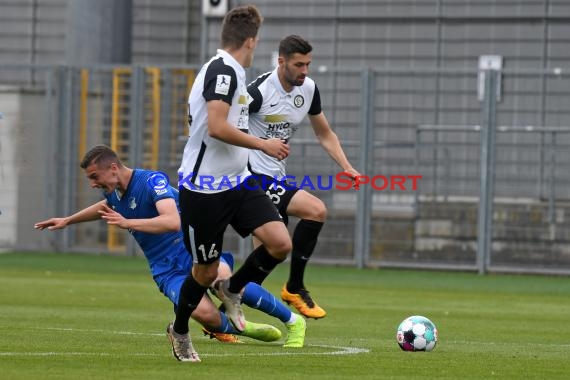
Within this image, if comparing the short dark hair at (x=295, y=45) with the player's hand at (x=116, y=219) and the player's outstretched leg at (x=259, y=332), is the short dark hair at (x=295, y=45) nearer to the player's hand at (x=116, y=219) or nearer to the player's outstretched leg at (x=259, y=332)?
the player's outstretched leg at (x=259, y=332)

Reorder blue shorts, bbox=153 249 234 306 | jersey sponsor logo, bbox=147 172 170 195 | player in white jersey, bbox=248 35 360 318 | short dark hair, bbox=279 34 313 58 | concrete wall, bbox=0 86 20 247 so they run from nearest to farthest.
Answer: jersey sponsor logo, bbox=147 172 170 195, blue shorts, bbox=153 249 234 306, short dark hair, bbox=279 34 313 58, player in white jersey, bbox=248 35 360 318, concrete wall, bbox=0 86 20 247

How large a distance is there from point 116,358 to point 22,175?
51.1ft

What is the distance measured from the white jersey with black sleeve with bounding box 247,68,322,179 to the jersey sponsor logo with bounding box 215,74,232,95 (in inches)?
132

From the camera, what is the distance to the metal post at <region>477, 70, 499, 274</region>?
856 inches

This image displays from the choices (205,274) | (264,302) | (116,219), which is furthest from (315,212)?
(116,219)

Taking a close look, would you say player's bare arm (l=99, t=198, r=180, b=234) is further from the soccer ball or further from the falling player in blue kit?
the soccer ball

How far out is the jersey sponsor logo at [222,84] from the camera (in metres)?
8.66

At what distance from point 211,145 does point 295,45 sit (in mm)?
2803

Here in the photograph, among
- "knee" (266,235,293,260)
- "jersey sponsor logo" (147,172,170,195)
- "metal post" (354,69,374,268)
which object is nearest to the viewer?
"knee" (266,235,293,260)

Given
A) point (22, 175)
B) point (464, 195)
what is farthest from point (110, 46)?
point (464, 195)

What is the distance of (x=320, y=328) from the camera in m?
12.5

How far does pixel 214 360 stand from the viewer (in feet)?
30.1

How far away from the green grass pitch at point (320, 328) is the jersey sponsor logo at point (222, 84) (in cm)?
168

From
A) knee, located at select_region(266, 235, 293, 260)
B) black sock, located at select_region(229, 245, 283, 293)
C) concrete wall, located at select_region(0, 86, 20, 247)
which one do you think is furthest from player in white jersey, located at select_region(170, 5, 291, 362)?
concrete wall, located at select_region(0, 86, 20, 247)
